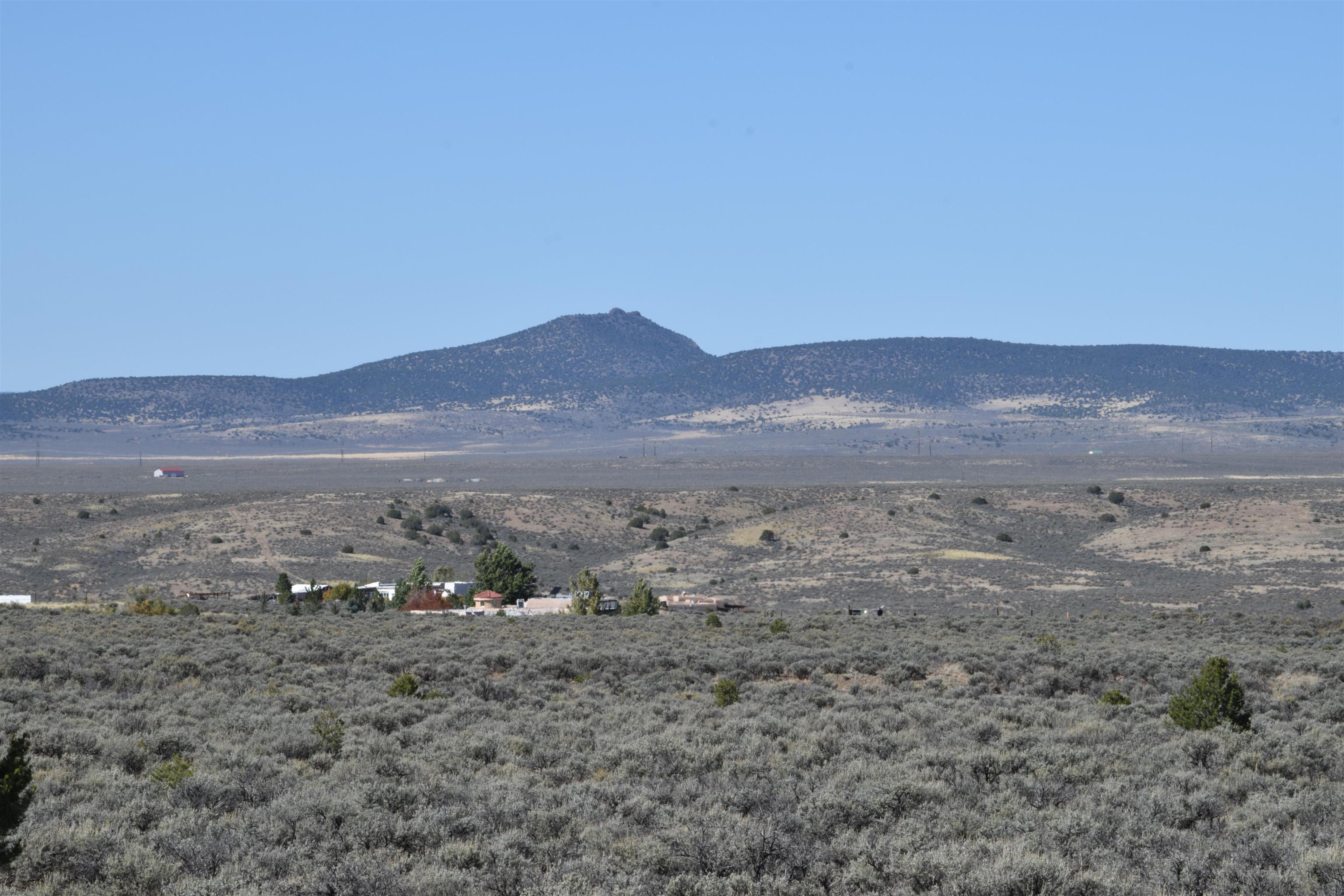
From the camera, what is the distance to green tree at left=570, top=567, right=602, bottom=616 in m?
42.7

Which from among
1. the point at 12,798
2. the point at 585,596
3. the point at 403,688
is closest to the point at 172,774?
the point at 12,798

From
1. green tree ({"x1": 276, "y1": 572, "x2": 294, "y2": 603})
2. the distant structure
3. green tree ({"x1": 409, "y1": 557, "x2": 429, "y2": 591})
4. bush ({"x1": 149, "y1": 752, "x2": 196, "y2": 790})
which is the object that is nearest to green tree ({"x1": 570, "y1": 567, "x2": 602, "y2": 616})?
the distant structure

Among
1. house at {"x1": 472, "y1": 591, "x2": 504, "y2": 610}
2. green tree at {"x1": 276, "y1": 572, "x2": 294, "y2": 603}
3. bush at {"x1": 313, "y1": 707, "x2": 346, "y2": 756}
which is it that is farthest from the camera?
house at {"x1": 472, "y1": 591, "x2": 504, "y2": 610}

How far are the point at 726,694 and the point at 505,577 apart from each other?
33995 mm

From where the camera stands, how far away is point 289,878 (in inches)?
378

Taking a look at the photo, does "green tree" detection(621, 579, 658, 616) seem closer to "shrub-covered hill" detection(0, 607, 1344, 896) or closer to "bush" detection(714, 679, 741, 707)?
"shrub-covered hill" detection(0, 607, 1344, 896)

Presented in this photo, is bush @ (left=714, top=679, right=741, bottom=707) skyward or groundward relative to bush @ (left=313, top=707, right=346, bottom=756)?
groundward

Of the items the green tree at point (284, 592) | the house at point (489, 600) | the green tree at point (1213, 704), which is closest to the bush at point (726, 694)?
the green tree at point (1213, 704)

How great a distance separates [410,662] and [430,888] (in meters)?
13.1

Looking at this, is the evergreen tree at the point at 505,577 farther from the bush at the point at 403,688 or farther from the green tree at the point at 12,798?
the green tree at the point at 12,798

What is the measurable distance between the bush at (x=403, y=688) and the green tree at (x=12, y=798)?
9397mm

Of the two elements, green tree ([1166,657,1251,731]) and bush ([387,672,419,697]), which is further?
bush ([387,672,419,697])

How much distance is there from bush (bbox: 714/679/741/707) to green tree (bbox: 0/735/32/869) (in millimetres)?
10775

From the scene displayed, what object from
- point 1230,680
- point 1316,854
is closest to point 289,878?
point 1316,854
